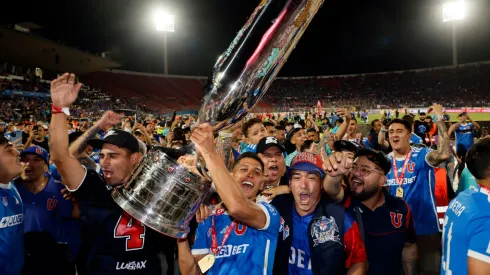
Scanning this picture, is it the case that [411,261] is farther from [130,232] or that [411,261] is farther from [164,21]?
[164,21]

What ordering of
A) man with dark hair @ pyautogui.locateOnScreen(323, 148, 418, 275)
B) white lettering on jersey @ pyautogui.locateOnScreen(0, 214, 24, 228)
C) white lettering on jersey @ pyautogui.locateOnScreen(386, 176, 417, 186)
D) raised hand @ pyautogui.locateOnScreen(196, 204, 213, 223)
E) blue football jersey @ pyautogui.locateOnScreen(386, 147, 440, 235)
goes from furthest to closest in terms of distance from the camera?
white lettering on jersey @ pyautogui.locateOnScreen(386, 176, 417, 186) → blue football jersey @ pyautogui.locateOnScreen(386, 147, 440, 235) → man with dark hair @ pyautogui.locateOnScreen(323, 148, 418, 275) → white lettering on jersey @ pyautogui.locateOnScreen(0, 214, 24, 228) → raised hand @ pyautogui.locateOnScreen(196, 204, 213, 223)

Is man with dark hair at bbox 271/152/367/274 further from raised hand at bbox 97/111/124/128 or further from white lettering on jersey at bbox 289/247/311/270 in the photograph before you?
raised hand at bbox 97/111/124/128

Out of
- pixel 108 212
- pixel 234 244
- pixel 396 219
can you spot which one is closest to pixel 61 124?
pixel 108 212

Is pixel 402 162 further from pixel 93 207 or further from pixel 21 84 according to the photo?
pixel 21 84

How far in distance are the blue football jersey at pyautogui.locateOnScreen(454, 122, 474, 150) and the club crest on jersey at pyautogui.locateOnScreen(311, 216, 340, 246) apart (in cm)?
703

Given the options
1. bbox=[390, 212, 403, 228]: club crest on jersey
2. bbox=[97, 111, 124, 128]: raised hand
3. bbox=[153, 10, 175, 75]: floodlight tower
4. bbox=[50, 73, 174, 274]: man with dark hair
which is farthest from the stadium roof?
bbox=[390, 212, 403, 228]: club crest on jersey

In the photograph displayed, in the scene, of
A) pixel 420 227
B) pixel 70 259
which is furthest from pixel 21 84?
pixel 420 227

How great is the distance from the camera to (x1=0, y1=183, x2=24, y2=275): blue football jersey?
2.48m

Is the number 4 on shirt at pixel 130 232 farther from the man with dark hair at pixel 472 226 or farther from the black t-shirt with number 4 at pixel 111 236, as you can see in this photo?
the man with dark hair at pixel 472 226

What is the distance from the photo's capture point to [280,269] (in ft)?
7.68

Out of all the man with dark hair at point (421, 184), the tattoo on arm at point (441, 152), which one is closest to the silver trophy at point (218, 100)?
the tattoo on arm at point (441, 152)

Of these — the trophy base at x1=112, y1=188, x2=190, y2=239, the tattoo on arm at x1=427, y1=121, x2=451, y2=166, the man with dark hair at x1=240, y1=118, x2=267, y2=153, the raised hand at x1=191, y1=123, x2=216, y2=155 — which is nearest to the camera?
the trophy base at x1=112, y1=188, x2=190, y2=239

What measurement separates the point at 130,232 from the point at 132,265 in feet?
0.69

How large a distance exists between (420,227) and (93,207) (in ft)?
11.8
